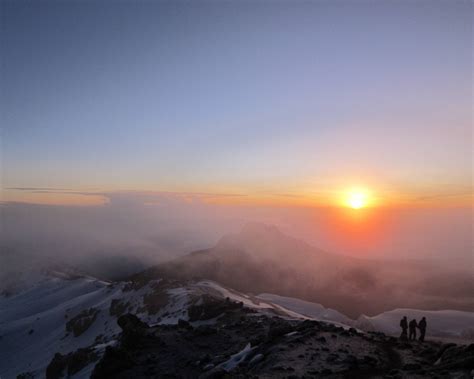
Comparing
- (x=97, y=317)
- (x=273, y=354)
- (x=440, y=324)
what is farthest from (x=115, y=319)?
(x=440, y=324)

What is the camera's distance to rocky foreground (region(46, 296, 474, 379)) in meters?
15.3

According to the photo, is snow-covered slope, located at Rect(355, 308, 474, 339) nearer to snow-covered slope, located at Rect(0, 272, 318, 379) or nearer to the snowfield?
the snowfield

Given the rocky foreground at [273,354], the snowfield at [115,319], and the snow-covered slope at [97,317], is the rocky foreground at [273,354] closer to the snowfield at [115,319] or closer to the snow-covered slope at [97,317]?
the snowfield at [115,319]

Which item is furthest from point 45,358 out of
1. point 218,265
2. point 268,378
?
point 218,265

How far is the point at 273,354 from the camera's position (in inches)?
719

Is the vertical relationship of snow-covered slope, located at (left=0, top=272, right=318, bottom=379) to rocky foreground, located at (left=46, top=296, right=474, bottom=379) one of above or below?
below

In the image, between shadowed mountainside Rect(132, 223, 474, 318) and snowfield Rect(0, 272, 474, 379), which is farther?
shadowed mountainside Rect(132, 223, 474, 318)

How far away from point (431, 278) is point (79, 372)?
134671 mm

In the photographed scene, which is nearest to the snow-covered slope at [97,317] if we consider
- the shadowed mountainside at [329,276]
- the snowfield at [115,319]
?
the snowfield at [115,319]

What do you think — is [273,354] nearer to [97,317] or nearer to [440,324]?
[97,317]

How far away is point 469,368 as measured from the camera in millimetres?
12898

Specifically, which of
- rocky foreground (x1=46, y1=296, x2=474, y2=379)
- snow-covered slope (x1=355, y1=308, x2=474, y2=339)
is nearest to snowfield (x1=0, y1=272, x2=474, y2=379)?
snow-covered slope (x1=355, y1=308, x2=474, y2=339)

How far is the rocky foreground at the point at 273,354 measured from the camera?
604 inches

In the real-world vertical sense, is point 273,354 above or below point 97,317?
above
